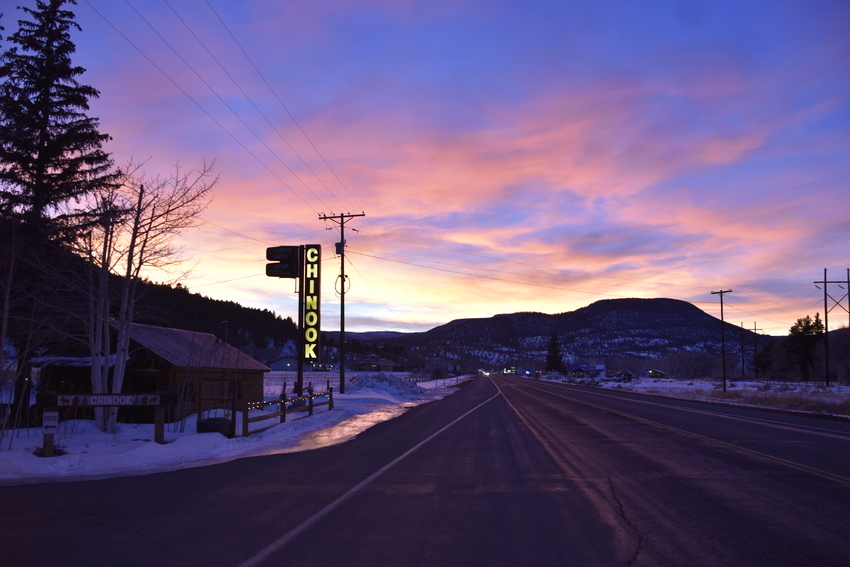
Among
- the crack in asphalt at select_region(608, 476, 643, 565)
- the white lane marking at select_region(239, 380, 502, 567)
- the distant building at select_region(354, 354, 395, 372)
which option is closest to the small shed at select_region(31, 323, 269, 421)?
the white lane marking at select_region(239, 380, 502, 567)

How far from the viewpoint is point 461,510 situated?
7996mm

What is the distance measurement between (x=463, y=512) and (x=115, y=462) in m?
7.91

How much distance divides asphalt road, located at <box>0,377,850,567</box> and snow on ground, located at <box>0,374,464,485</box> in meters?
1.04

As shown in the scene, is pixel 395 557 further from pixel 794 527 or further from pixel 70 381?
pixel 70 381

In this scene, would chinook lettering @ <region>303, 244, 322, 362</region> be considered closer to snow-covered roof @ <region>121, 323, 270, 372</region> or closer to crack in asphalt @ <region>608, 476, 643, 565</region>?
snow-covered roof @ <region>121, 323, 270, 372</region>

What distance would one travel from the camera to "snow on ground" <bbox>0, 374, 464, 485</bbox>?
37.2 ft

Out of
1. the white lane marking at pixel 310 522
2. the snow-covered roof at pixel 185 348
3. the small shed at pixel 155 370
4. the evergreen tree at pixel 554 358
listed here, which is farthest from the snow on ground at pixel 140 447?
the evergreen tree at pixel 554 358

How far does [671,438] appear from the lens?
16.2 m

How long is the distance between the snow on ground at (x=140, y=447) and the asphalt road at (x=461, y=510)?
1.04 meters

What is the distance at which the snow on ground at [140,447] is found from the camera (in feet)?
37.2

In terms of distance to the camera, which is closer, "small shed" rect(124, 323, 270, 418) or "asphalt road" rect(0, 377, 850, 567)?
"asphalt road" rect(0, 377, 850, 567)

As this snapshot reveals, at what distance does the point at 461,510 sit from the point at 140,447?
8.62 meters

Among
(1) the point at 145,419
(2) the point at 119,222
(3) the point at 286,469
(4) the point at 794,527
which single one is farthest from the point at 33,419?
(4) the point at 794,527

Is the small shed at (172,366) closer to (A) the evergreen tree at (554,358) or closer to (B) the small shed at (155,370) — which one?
(B) the small shed at (155,370)
